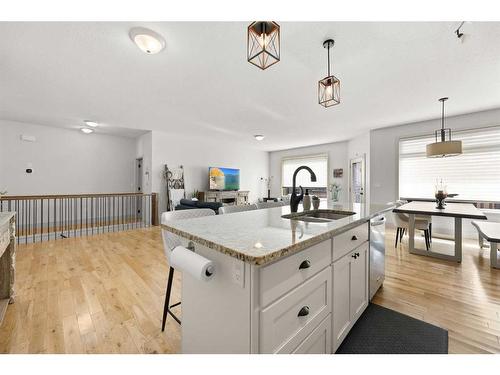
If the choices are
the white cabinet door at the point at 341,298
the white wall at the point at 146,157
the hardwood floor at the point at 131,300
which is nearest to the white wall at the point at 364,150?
the hardwood floor at the point at 131,300

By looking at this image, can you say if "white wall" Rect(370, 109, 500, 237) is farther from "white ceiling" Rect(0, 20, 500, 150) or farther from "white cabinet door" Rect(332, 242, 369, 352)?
"white cabinet door" Rect(332, 242, 369, 352)

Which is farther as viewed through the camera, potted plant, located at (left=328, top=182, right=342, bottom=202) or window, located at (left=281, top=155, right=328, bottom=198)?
window, located at (left=281, top=155, right=328, bottom=198)

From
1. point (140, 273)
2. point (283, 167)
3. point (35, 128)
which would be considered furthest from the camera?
point (283, 167)

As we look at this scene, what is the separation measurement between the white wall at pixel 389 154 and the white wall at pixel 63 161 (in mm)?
7079

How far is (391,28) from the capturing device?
194 cm

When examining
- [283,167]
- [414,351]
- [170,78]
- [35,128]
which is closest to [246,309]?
[414,351]

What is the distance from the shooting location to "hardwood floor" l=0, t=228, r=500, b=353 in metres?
1.54

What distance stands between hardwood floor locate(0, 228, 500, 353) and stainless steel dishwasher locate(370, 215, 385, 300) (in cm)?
20

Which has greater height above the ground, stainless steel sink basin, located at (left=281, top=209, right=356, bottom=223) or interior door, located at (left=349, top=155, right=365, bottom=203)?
interior door, located at (left=349, top=155, right=365, bottom=203)

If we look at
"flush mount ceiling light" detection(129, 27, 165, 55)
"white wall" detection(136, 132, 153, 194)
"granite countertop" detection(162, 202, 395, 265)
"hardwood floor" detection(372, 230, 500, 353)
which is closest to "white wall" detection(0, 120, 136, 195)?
"white wall" detection(136, 132, 153, 194)

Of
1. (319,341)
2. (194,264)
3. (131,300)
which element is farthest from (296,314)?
(131,300)

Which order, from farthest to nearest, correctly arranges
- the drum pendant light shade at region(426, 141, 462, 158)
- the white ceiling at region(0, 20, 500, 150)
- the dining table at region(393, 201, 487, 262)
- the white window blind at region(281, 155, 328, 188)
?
the white window blind at region(281, 155, 328, 188)
the drum pendant light shade at region(426, 141, 462, 158)
the dining table at region(393, 201, 487, 262)
the white ceiling at region(0, 20, 500, 150)
